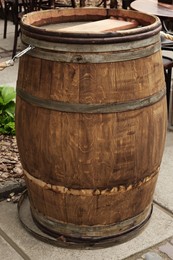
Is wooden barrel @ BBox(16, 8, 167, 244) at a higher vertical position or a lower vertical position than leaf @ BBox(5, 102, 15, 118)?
higher

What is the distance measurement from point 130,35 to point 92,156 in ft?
2.24

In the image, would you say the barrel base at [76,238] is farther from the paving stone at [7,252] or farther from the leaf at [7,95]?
the leaf at [7,95]

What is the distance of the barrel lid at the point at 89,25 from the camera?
2.60 metres

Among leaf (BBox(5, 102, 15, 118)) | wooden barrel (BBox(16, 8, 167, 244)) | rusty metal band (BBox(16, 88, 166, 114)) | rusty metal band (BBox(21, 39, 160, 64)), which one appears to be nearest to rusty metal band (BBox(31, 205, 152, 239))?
wooden barrel (BBox(16, 8, 167, 244))

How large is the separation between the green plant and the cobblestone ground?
1.81 meters

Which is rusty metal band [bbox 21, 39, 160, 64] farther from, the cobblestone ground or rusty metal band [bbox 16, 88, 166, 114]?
the cobblestone ground

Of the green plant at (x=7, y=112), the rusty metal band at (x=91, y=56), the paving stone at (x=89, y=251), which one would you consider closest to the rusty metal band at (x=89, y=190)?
the paving stone at (x=89, y=251)

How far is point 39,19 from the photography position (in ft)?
10.2

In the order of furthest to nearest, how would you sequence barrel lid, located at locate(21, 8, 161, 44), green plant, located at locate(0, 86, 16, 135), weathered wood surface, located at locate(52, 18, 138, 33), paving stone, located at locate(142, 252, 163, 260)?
green plant, located at locate(0, 86, 16, 135), paving stone, located at locate(142, 252, 163, 260), weathered wood surface, located at locate(52, 18, 138, 33), barrel lid, located at locate(21, 8, 161, 44)

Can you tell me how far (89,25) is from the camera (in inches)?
118

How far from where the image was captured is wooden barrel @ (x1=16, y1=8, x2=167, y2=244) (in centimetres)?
265

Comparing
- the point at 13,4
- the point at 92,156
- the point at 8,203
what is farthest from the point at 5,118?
the point at 13,4

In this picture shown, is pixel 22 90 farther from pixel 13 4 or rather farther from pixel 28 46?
pixel 13 4

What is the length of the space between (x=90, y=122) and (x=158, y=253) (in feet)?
3.20
